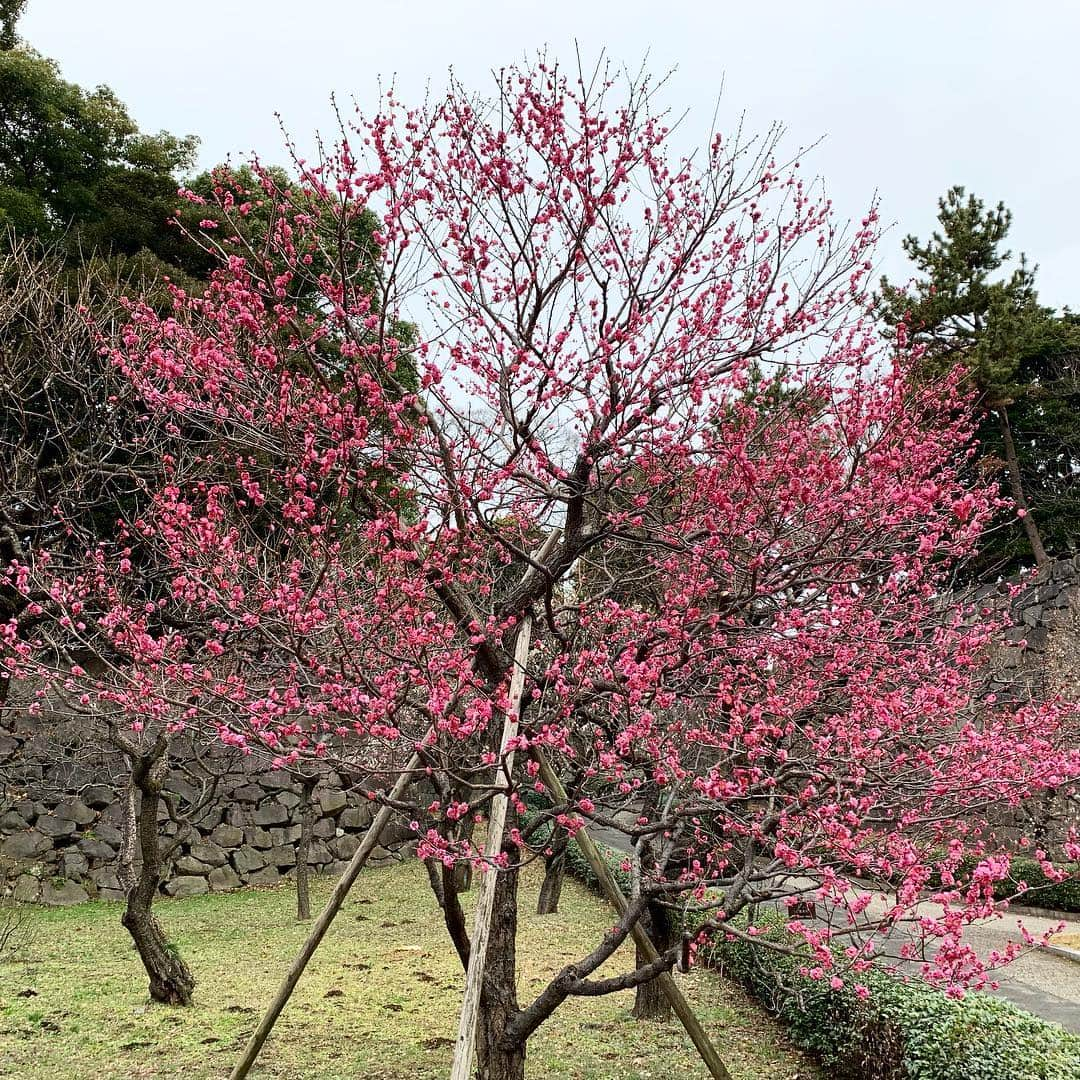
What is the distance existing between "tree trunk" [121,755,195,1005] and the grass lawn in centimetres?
19

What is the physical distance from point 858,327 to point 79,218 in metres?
15.0

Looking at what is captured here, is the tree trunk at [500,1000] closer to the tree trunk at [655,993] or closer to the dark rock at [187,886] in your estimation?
the tree trunk at [655,993]

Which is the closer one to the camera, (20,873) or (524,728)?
(524,728)

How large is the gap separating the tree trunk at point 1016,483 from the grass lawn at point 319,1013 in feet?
45.4

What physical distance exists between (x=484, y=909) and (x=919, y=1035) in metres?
3.07

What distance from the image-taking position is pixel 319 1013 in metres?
7.55

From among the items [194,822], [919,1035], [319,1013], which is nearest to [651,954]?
[919,1035]

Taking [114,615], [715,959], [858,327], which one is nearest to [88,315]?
[114,615]

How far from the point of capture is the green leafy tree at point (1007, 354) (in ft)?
60.0

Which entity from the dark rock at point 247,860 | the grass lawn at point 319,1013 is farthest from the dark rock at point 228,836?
the grass lawn at point 319,1013

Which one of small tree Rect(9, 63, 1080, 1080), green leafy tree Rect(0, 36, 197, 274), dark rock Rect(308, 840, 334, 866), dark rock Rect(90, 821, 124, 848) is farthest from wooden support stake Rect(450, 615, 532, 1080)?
green leafy tree Rect(0, 36, 197, 274)

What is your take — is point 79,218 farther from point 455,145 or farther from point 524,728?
point 524,728

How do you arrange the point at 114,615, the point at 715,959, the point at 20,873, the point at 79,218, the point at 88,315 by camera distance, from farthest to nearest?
the point at 79,218
the point at 20,873
the point at 88,315
the point at 715,959
the point at 114,615

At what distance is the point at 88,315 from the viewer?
36.4ft
